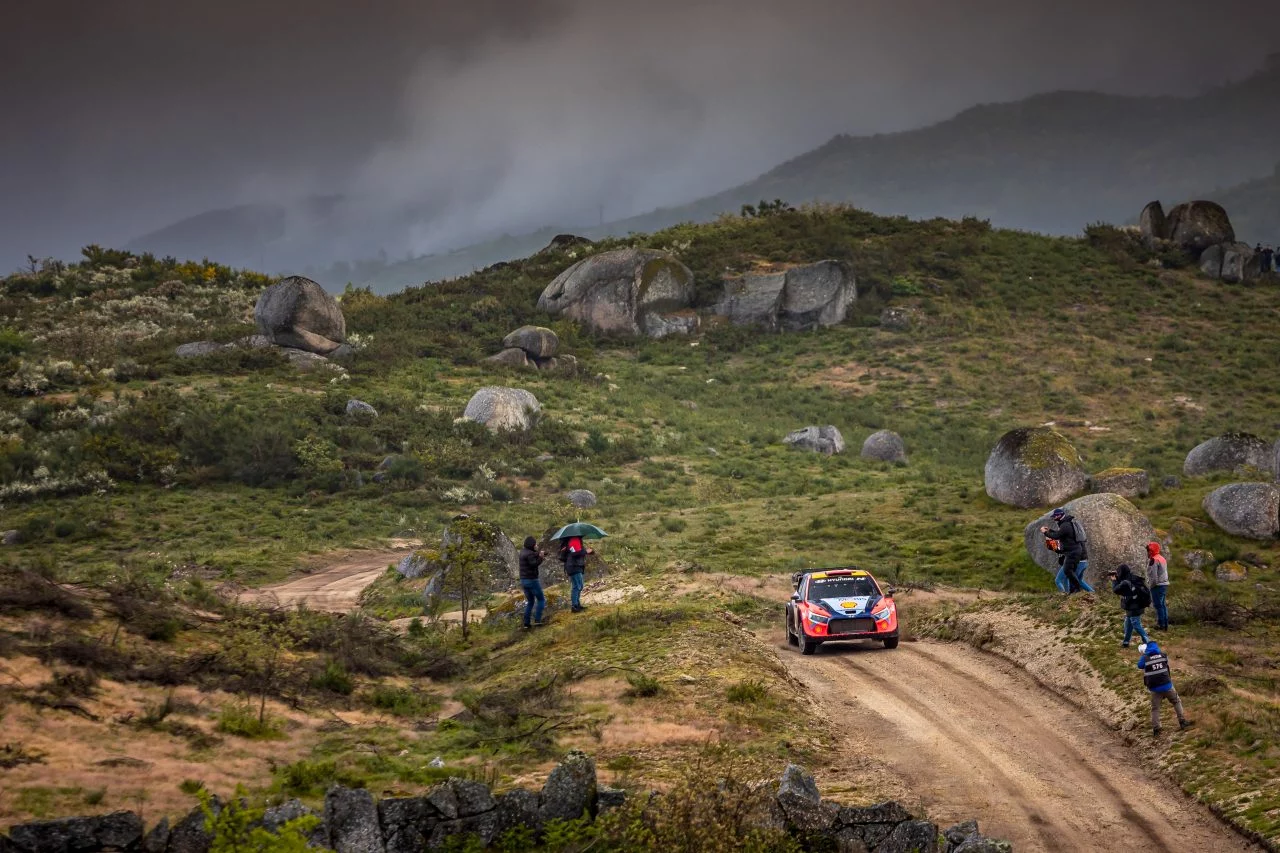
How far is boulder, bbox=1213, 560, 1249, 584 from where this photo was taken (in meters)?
23.5

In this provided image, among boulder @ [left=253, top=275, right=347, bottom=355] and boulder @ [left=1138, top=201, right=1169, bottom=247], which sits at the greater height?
boulder @ [left=1138, top=201, right=1169, bottom=247]

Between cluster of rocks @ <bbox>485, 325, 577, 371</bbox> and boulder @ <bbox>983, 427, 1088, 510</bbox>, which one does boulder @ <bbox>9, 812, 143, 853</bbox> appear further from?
cluster of rocks @ <bbox>485, 325, 577, 371</bbox>

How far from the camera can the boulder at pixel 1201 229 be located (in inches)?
2943

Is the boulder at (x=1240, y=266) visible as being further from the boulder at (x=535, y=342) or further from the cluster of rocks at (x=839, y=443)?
the boulder at (x=535, y=342)

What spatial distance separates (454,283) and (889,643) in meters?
59.1

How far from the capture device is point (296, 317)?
53844 millimetres

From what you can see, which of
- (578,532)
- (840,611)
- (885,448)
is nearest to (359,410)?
(885,448)

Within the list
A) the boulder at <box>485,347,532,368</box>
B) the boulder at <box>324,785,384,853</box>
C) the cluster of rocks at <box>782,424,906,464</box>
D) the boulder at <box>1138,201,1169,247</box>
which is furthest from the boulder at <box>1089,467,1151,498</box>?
the boulder at <box>1138,201,1169,247</box>

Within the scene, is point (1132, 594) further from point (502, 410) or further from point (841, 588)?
point (502, 410)

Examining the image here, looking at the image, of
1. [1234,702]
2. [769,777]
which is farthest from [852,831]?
[1234,702]

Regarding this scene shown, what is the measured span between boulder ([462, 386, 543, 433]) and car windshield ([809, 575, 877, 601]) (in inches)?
1046

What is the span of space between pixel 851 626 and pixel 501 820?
11.1 meters

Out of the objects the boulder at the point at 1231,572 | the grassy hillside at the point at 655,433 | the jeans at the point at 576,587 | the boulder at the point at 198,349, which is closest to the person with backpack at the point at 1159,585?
the grassy hillside at the point at 655,433

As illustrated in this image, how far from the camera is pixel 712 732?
14.2 meters
